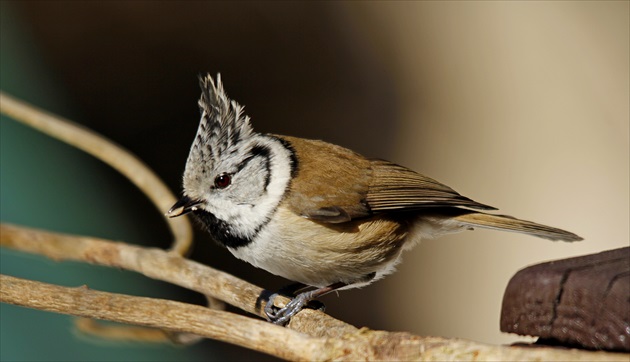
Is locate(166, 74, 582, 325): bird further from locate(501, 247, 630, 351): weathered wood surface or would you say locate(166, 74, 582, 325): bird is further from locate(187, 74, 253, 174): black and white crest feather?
locate(501, 247, 630, 351): weathered wood surface

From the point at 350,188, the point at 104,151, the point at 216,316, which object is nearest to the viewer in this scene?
the point at 216,316

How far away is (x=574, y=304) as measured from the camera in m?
1.45

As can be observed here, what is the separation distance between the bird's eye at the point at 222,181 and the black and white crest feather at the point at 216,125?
0.16 feet

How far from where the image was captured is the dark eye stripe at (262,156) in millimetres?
2607

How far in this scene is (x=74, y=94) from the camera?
14.2 feet

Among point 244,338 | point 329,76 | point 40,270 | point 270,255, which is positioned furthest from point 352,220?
point 329,76

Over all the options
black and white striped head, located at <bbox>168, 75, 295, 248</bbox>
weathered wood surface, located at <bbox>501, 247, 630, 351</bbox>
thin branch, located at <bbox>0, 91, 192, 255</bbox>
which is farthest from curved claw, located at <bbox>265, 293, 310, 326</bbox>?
weathered wood surface, located at <bbox>501, 247, 630, 351</bbox>

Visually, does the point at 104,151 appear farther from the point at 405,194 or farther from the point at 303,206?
the point at 405,194

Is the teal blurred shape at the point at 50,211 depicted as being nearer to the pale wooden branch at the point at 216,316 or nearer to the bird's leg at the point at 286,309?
the pale wooden branch at the point at 216,316

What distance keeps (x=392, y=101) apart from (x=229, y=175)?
A: 2305 millimetres

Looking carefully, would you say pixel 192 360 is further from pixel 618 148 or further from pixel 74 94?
pixel 618 148

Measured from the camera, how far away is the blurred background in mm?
4070

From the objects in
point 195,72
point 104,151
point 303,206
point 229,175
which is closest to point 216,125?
point 229,175

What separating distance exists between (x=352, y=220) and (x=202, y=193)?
481mm
